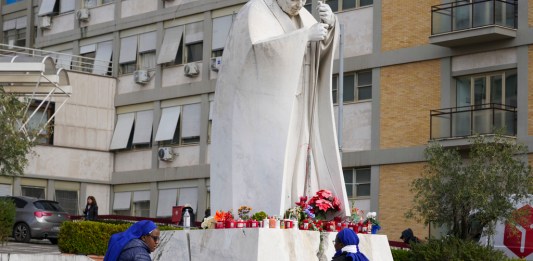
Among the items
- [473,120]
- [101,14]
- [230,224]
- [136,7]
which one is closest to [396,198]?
[473,120]

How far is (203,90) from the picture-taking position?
49.1 metres

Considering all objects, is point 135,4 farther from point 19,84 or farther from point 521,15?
point 521,15

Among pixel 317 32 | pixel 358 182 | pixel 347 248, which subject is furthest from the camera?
pixel 358 182

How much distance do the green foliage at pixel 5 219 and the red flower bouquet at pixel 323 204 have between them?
46.6 ft

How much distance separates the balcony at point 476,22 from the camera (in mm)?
38125

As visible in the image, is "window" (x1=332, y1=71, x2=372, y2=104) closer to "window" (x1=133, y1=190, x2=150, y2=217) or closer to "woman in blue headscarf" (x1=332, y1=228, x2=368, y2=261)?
"window" (x1=133, y1=190, x2=150, y2=217)

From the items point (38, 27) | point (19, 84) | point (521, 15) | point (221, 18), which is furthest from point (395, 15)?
Result: point (38, 27)

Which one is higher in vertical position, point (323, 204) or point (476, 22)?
point (476, 22)

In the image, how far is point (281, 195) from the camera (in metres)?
18.8

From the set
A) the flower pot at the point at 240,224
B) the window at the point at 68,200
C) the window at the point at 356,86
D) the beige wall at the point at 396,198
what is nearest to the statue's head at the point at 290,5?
the flower pot at the point at 240,224

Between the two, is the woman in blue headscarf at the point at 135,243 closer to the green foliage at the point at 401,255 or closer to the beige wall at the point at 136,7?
the green foliage at the point at 401,255

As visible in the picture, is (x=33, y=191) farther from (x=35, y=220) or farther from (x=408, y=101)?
(x=408, y=101)

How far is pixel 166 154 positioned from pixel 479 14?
1598 centimetres

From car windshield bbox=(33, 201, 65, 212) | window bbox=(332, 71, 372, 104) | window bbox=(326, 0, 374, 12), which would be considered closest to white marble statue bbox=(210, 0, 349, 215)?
car windshield bbox=(33, 201, 65, 212)
